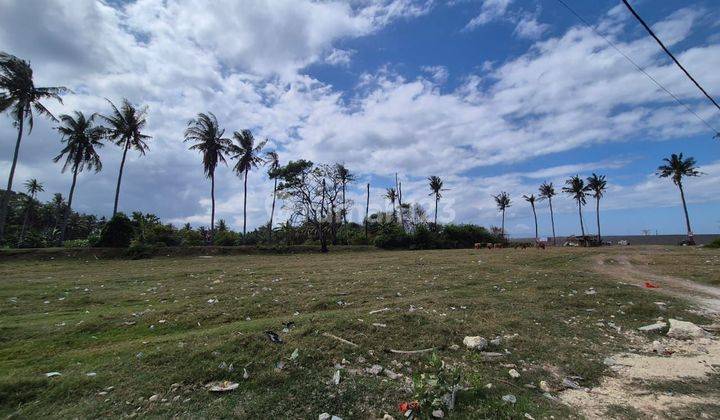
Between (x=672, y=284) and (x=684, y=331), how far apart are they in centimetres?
709

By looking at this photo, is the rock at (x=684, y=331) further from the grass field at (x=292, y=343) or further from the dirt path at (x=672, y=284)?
the dirt path at (x=672, y=284)

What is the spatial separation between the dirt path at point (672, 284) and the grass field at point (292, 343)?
0.71m

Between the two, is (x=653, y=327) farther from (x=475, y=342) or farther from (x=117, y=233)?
(x=117, y=233)

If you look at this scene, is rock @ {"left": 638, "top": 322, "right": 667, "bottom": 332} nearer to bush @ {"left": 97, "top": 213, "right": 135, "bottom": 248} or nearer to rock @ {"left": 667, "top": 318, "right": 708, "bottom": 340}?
rock @ {"left": 667, "top": 318, "right": 708, "bottom": 340}

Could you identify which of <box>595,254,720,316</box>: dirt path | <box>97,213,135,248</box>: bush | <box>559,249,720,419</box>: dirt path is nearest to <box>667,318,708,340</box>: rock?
<box>559,249,720,419</box>: dirt path

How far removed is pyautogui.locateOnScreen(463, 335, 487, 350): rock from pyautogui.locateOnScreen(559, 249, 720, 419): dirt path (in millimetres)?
1388

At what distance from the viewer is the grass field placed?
421 cm

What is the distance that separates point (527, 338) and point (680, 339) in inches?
113

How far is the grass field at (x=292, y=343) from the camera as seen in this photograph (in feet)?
13.8

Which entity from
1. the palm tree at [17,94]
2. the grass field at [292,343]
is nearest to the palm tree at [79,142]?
the palm tree at [17,94]

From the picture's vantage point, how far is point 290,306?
8.85 m

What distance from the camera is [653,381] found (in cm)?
489

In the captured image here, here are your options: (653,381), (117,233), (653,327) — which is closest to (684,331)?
(653,327)

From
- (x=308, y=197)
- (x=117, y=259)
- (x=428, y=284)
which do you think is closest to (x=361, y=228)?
(x=308, y=197)
